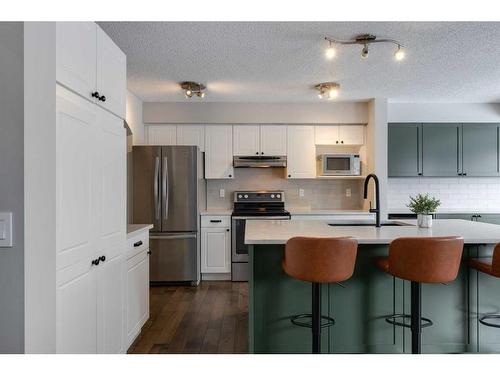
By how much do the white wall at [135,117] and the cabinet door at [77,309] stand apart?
9.47 ft

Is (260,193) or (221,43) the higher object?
(221,43)

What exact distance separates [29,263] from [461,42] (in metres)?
3.43

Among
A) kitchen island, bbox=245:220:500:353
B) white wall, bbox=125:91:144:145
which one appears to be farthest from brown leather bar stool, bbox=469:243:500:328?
white wall, bbox=125:91:144:145

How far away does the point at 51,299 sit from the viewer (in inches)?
52.8

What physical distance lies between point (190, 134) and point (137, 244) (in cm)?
262

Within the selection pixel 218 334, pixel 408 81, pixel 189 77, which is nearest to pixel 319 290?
pixel 218 334

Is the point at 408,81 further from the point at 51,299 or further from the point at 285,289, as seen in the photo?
the point at 51,299

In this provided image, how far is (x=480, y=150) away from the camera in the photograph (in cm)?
499

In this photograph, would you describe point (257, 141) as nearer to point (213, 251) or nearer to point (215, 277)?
point (213, 251)

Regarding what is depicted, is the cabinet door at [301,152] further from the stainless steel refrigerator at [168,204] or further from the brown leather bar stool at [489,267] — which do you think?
the brown leather bar stool at [489,267]

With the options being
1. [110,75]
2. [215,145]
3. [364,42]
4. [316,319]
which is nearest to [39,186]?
[110,75]

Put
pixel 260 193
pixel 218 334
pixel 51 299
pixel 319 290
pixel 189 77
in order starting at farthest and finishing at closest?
1. pixel 260 193
2. pixel 189 77
3. pixel 218 334
4. pixel 319 290
5. pixel 51 299

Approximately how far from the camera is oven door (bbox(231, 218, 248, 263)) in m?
4.64

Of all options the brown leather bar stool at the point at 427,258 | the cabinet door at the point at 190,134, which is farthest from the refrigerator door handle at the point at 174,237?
the brown leather bar stool at the point at 427,258
